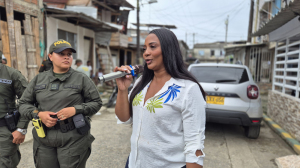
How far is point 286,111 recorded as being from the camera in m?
4.77

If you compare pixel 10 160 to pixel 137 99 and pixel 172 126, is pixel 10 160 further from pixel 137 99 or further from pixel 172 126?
pixel 172 126

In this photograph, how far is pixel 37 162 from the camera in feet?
6.51

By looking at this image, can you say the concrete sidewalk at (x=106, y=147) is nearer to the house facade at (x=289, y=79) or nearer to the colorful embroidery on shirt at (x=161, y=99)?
the colorful embroidery on shirt at (x=161, y=99)

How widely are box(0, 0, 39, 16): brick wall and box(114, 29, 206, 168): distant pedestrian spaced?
6.64 metres

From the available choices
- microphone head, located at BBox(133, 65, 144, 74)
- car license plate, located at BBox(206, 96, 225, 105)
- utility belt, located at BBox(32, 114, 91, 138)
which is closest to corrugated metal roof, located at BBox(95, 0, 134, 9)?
car license plate, located at BBox(206, 96, 225, 105)

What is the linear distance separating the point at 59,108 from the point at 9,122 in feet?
2.59

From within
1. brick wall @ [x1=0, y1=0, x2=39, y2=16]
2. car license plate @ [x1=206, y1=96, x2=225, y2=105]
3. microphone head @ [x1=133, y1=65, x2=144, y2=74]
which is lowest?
car license plate @ [x1=206, y1=96, x2=225, y2=105]

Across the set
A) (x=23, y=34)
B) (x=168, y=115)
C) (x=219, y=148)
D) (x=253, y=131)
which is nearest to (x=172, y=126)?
(x=168, y=115)

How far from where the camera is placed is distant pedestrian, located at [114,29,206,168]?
4.18 feet

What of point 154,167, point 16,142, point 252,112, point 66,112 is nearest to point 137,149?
point 154,167

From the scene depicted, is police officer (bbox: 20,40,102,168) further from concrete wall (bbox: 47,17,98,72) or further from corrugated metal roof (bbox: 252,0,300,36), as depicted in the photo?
concrete wall (bbox: 47,17,98,72)

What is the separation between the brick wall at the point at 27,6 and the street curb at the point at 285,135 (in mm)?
8090

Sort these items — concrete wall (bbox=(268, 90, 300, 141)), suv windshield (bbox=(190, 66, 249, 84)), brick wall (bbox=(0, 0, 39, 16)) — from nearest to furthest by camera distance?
1. concrete wall (bbox=(268, 90, 300, 141))
2. suv windshield (bbox=(190, 66, 249, 84))
3. brick wall (bbox=(0, 0, 39, 16))

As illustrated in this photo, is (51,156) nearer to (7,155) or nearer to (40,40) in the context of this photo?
(7,155)
